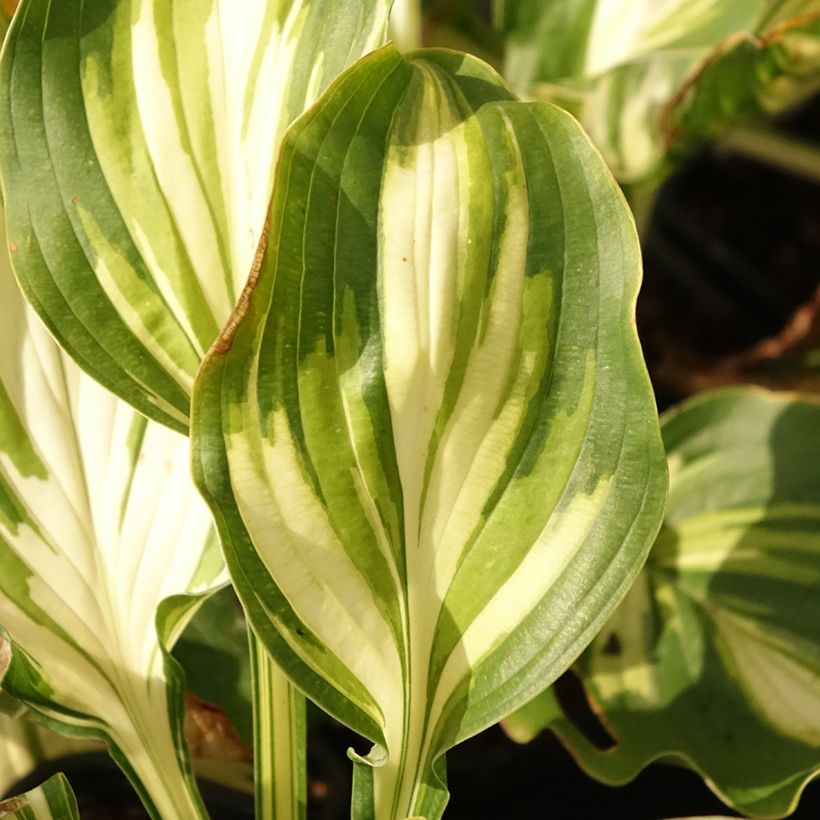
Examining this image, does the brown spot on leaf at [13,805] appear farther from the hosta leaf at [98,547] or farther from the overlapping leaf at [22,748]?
the overlapping leaf at [22,748]

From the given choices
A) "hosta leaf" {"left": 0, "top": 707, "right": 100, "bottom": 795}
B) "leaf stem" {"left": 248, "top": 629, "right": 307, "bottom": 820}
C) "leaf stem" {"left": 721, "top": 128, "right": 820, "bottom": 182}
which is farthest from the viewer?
"leaf stem" {"left": 721, "top": 128, "right": 820, "bottom": 182}

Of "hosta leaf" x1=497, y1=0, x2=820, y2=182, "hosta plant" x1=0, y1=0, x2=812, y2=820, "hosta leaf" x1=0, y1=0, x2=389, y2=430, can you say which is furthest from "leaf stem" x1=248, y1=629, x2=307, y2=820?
"hosta leaf" x1=497, y1=0, x2=820, y2=182

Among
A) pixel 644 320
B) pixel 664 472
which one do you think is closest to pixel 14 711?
pixel 664 472

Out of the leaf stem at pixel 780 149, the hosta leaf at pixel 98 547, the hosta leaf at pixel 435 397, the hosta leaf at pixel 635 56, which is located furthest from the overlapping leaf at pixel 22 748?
the leaf stem at pixel 780 149

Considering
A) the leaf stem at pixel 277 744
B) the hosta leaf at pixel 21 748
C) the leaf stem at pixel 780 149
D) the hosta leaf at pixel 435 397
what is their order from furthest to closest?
the leaf stem at pixel 780 149
the hosta leaf at pixel 21 748
the leaf stem at pixel 277 744
the hosta leaf at pixel 435 397

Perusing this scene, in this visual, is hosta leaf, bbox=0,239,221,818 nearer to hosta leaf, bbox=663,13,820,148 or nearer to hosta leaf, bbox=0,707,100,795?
hosta leaf, bbox=0,707,100,795

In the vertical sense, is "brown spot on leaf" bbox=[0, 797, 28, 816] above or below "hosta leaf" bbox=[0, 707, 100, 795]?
above
